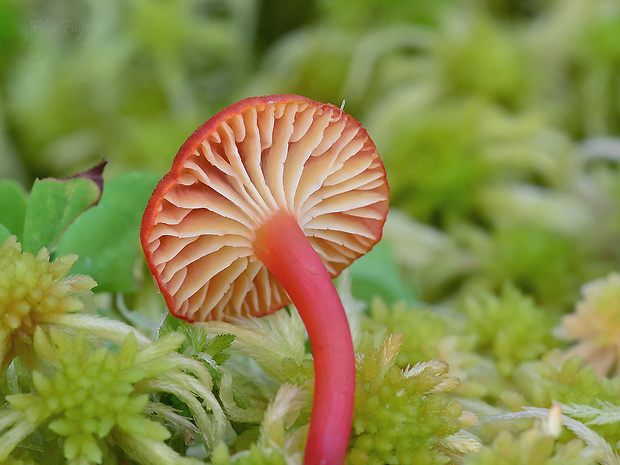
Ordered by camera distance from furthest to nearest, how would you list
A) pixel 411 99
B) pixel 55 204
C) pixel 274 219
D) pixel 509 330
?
pixel 411 99 < pixel 509 330 < pixel 55 204 < pixel 274 219

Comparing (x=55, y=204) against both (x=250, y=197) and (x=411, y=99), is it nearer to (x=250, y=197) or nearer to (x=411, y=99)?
(x=250, y=197)

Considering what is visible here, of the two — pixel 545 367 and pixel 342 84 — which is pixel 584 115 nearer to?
pixel 342 84

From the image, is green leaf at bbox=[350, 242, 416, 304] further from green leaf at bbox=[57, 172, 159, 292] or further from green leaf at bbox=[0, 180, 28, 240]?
green leaf at bbox=[0, 180, 28, 240]

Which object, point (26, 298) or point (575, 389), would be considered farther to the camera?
point (575, 389)

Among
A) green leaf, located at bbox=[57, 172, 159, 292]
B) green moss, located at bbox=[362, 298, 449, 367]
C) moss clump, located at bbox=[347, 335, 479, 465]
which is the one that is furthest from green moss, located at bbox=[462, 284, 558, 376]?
green leaf, located at bbox=[57, 172, 159, 292]

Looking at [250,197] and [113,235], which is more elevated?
[250,197]

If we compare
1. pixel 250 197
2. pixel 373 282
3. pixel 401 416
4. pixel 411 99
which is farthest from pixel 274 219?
pixel 411 99

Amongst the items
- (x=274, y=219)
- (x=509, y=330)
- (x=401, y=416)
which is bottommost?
(x=509, y=330)
